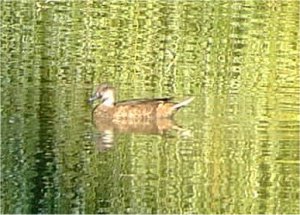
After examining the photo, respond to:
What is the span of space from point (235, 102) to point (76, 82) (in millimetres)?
1884

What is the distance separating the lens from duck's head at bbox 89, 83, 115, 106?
14.5 metres

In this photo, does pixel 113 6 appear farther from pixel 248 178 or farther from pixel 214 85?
pixel 248 178

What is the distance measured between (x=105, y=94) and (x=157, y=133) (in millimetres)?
1171

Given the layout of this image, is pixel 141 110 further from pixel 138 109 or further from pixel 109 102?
pixel 109 102

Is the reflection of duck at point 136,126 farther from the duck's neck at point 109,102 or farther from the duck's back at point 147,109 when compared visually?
the duck's neck at point 109,102

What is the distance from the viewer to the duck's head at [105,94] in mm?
14492

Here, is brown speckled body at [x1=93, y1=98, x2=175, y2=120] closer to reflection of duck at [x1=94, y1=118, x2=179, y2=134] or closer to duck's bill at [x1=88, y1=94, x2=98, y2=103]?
reflection of duck at [x1=94, y1=118, x2=179, y2=134]

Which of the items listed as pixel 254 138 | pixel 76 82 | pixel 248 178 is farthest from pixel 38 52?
pixel 248 178

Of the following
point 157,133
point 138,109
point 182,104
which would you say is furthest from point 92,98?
point 157,133

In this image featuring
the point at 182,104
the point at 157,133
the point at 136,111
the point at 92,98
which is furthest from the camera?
the point at 92,98

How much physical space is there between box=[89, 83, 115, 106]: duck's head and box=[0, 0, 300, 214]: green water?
0.18 meters

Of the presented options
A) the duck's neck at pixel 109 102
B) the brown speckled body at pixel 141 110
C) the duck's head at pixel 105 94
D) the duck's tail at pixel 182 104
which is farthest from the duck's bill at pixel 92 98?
the duck's tail at pixel 182 104

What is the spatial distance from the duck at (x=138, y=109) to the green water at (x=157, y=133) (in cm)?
13

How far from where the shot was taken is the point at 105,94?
14609mm
